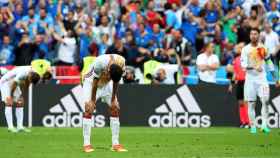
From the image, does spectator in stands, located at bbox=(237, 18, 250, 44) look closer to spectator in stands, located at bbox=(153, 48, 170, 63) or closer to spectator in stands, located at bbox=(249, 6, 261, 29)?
spectator in stands, located at bbox=(249, 6, 261, 29)

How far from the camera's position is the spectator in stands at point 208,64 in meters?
27.7

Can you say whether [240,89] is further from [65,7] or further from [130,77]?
[65,7]

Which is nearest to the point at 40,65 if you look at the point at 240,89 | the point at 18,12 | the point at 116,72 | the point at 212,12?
the point at 18,12

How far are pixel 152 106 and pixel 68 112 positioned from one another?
2.72 meters

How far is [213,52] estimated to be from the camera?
1120 inches

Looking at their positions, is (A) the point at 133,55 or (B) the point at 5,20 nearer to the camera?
(A) the point at 133,55

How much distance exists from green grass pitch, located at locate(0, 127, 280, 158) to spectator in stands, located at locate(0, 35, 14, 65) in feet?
16.4

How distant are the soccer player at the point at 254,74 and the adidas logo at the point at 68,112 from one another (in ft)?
19.3

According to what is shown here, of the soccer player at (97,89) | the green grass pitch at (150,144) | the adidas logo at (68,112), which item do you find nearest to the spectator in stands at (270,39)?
the green grass pitch at (150,144)

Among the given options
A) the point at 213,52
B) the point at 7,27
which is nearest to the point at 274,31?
the point at 213,52

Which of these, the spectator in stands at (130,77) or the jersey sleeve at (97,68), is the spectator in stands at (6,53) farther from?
the jersey sleeve at (97,68)

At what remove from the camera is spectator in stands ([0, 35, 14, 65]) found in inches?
1113

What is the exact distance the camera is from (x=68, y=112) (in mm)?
26844

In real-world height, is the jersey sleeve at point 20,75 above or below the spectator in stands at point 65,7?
below
